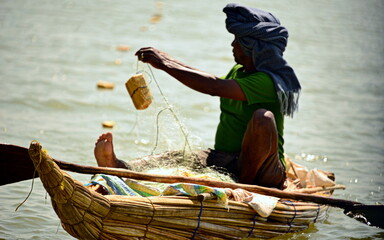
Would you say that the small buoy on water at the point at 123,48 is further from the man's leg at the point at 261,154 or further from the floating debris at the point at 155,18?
the man's leg at the point at 261,154

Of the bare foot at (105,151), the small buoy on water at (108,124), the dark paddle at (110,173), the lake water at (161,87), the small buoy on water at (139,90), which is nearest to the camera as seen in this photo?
the dark paddle at (110,173)

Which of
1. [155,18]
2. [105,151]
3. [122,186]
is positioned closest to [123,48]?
[155,18]

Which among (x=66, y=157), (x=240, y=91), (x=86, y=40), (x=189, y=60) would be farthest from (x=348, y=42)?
(x=240, y=91)

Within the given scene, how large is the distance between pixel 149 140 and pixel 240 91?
254 cm

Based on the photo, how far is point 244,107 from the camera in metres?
4.66

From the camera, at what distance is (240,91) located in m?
4.43

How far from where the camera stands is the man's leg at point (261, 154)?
431 centimetres

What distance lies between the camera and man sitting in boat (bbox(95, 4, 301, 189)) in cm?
433

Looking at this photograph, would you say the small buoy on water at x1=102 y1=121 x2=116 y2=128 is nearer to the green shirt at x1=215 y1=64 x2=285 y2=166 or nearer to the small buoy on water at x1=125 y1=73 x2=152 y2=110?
the green shirt at x1=215 y1=64 x2=285 y2=166

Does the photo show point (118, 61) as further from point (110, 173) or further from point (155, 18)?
point (110, 173)

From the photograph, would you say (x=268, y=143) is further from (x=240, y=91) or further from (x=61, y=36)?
(x=61, y=36)

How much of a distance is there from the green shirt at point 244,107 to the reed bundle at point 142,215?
2.13ft

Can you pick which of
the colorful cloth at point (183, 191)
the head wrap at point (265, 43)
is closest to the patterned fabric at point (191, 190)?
the colorful cloth at point (183, 191)

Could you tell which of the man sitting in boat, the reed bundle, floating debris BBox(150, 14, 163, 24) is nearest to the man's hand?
the man sitting in boat
